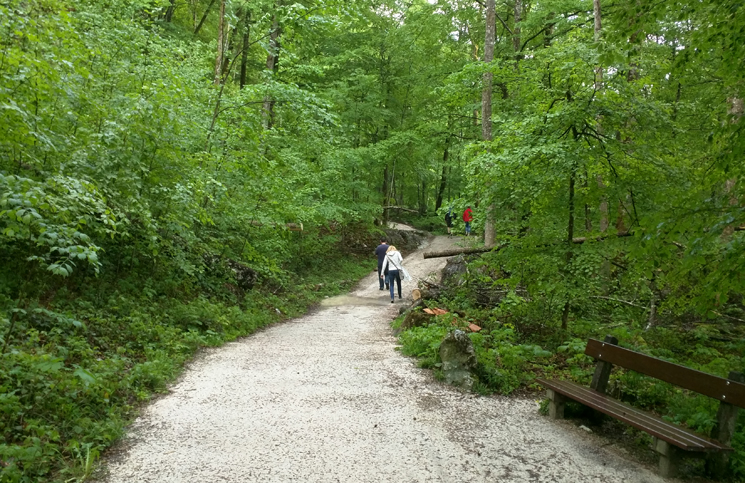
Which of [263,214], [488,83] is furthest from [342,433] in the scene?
[488,83]

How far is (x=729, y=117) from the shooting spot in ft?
13.6

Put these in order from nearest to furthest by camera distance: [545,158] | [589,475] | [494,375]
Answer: [589,475], [494,375], [545,158]

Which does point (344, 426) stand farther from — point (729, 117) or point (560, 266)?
point (729, 117)

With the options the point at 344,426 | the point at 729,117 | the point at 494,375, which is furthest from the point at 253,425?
the point at 729,117

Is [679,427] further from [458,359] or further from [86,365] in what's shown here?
[86,365]

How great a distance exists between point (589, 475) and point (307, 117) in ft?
27.2

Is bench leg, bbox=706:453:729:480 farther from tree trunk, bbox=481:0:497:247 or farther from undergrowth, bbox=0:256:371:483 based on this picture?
tree trunk, bbox=481:0:497:247

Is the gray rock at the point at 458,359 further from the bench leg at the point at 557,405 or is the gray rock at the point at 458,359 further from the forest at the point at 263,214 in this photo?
the bench leg at the point at 557,405

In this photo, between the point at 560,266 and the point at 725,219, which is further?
the point at 560,266

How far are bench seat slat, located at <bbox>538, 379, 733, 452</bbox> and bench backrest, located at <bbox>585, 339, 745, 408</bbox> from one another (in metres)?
0.36

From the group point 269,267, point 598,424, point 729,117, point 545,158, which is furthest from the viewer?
point 269,267

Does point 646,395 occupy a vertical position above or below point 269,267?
below

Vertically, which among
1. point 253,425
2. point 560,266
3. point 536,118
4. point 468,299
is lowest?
point 253,425

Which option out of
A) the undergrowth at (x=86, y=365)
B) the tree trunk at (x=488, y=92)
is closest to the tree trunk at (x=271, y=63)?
the undergrowth at (x=86, y=365)
